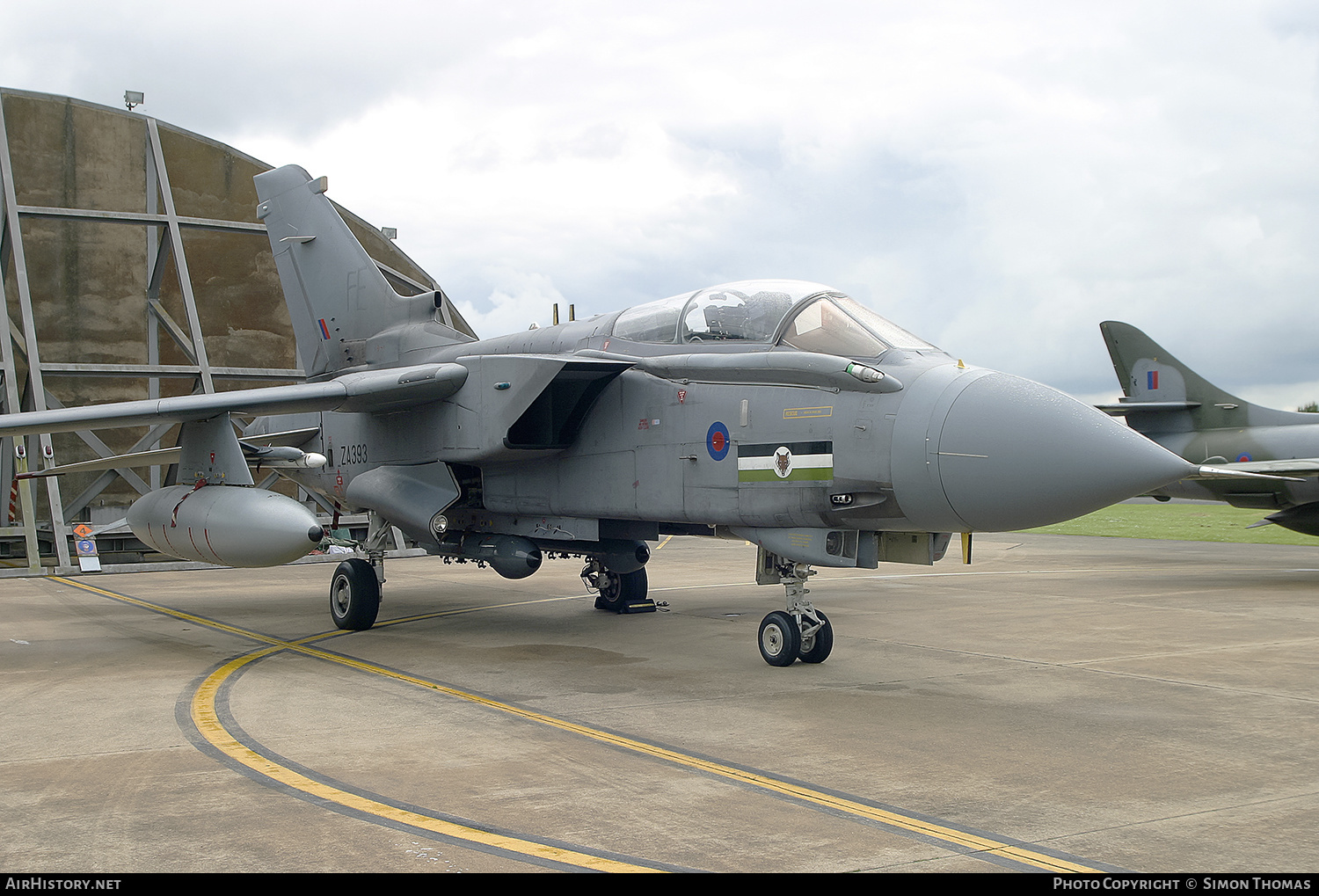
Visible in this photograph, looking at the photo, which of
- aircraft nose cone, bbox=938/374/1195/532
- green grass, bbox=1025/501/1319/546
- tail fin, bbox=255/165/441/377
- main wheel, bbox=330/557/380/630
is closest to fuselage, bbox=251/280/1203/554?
aircraft nose cone, bbox=938/374/1195/532

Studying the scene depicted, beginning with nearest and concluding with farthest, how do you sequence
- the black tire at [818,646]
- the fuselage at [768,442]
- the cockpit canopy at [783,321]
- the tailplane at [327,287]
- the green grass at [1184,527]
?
1. the fuselage at [768,442]
2. the cockpit canopy at [783,321]
3. the black tire at [818,646]
4. the tailplane at [327,287]
5. the green grass at [1184,527]

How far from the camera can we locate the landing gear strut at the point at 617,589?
12.0m

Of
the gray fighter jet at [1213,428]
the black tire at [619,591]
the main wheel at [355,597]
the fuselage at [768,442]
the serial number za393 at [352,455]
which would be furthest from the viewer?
the gray fighter jet at [1213,428]

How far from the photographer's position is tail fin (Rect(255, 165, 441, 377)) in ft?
40.8

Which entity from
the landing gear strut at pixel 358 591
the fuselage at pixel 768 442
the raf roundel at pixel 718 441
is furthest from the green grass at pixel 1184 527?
the raf roundel at pixel 718 441

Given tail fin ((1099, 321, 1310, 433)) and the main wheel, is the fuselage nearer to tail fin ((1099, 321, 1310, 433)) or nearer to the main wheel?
the main wheel

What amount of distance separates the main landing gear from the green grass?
569 inches

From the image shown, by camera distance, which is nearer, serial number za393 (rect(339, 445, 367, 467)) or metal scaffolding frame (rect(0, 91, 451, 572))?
serial number za393 (rect(339, 445, 367, 467))

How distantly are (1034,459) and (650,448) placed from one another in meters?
3.24

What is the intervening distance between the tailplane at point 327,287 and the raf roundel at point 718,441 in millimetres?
5084

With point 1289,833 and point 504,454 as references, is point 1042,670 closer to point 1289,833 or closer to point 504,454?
point 1289,833

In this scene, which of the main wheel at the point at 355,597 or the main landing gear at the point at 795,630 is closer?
the main landing gear at the point at 795,630

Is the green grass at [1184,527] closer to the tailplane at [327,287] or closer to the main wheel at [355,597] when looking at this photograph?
the tailplane at [327,287]

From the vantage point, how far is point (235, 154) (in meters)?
23.3
